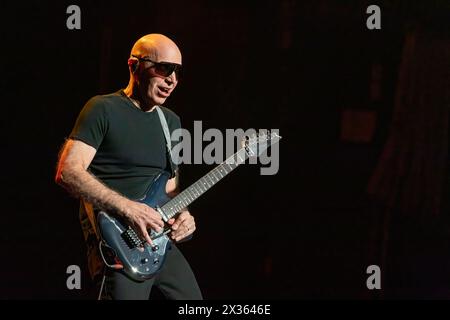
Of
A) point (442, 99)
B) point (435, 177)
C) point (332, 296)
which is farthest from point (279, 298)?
point (442, 99)

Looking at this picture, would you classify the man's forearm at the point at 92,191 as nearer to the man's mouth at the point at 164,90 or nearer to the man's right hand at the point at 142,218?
the man's right hand at the point at 142,218

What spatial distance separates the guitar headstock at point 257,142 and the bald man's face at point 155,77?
591mm

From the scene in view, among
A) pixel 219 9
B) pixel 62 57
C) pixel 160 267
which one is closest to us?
pixel 160 267

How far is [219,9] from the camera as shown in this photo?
18.8 ft

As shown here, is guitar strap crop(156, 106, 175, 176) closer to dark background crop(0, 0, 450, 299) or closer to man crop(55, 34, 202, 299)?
man crop(55, 34, 202, 299)

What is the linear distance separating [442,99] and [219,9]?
2042 mm

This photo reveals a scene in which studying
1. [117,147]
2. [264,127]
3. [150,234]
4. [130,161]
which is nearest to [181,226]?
[150,234]

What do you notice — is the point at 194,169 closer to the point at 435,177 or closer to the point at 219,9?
the point at 219,9

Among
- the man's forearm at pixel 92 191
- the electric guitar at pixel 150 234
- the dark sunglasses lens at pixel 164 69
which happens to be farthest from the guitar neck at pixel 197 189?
the dark sunglasses lens at pixel 164 69

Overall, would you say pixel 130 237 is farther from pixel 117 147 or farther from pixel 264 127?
pixel 264 127

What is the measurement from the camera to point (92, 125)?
3588mm

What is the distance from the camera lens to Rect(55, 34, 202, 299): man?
11.7ft

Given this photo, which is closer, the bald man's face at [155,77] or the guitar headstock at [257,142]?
the bald man's face at [155,77]

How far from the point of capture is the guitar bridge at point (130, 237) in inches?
143
